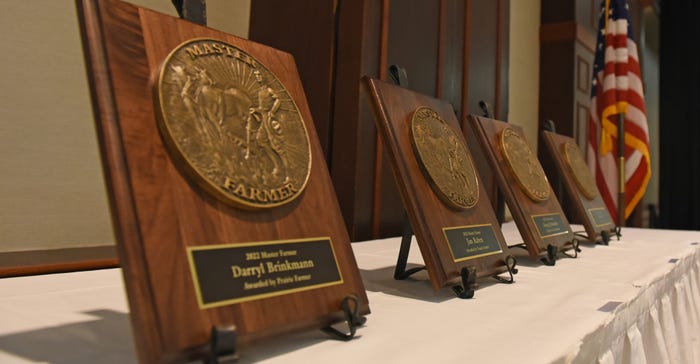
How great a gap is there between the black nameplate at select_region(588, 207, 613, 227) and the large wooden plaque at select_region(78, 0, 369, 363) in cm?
156

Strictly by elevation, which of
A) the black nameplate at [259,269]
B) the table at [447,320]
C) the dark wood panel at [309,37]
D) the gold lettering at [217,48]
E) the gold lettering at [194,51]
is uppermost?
the dark wood panel at [309,37]

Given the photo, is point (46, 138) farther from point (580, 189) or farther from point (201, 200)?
point (580, 189)

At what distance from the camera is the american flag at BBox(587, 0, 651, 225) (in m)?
3.69

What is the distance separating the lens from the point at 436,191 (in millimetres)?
1165

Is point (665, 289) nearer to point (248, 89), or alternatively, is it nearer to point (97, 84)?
point (248, 89)

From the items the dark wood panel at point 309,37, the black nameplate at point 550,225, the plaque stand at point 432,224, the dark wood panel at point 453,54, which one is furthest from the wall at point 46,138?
the dark wood panel at point 453,54

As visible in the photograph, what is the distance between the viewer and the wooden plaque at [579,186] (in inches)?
81.7

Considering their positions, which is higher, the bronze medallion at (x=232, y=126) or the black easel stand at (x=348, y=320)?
the bronze medallion at (x=232, y=126)

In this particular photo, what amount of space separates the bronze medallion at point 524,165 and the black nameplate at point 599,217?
47 centimetres

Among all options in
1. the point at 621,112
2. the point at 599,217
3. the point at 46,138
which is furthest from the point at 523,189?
the point at 621,112

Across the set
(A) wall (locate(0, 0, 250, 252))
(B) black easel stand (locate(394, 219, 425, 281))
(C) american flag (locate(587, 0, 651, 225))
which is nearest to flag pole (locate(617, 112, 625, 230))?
(C) american flag (locate(587, 0, 651, 225))

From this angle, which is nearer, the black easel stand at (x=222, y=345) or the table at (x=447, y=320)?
the black easel stand at (x=222, y=345)

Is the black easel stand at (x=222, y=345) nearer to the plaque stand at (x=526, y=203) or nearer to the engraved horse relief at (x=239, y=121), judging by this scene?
the engraved horse relief at (x=239, y=121)

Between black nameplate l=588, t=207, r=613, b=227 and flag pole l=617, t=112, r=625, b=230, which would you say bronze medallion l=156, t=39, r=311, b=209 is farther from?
flag pole l=617, t=112, r=625, b=230
